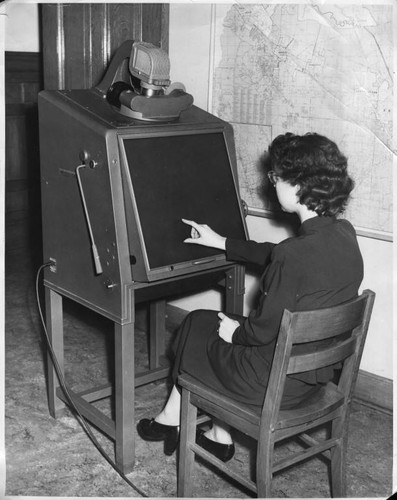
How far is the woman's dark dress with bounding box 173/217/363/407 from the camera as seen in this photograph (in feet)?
6.64

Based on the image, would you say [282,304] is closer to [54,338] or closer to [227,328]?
[227,328]

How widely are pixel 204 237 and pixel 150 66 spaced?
24.6 inches

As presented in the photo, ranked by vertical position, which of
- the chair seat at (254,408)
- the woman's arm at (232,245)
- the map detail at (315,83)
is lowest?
the chair seat at (254,408)

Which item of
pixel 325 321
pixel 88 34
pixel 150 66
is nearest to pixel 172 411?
pixel 325 321

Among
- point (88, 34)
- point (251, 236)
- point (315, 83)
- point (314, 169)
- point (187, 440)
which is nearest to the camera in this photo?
point (314, 169)

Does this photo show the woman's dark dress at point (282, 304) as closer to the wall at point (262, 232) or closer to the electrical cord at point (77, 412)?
the electrical cord at point (77, 412)

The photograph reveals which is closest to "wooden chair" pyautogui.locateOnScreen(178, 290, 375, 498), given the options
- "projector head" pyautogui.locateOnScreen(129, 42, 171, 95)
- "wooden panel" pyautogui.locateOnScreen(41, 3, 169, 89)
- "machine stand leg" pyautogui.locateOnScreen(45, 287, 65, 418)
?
"machine stand leg" pyautogui.locateOnScreen(45, 287, 65, 418)

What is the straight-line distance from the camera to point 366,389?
308cm

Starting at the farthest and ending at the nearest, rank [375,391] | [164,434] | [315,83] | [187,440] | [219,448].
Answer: [375,391] → [315,83] → [164,434] → [219,448] → [187,440]

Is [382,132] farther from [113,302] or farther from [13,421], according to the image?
[13,421]

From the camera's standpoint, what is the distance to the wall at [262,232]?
2902 millimetres

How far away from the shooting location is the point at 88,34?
126 inches

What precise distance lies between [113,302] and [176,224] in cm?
35

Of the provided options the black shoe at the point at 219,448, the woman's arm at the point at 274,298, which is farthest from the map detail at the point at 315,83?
the black shoe at the point at 219,448
